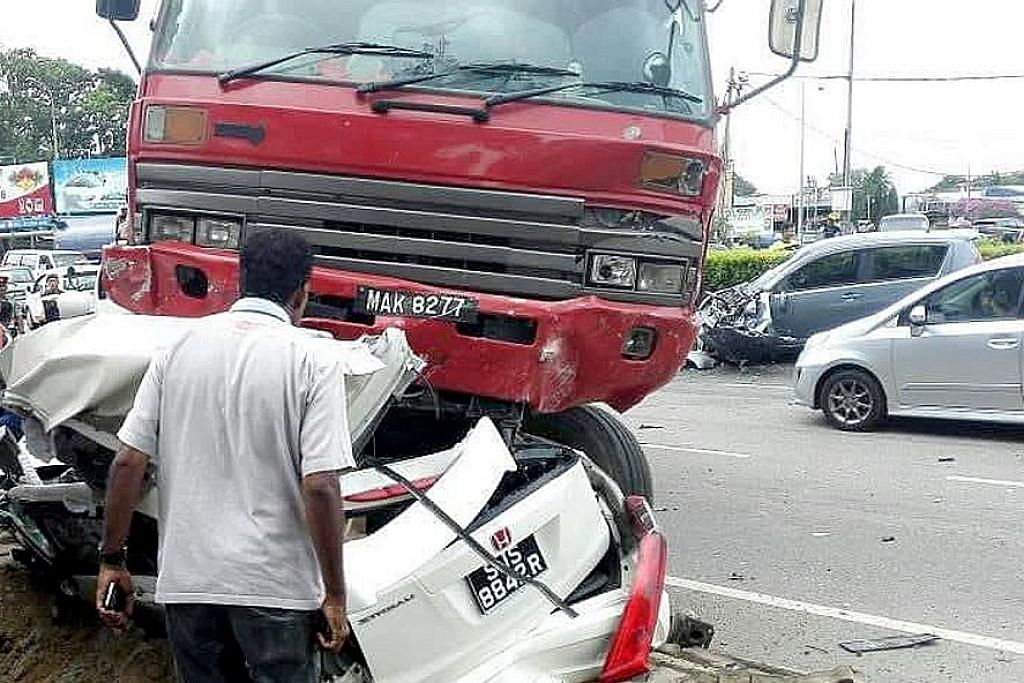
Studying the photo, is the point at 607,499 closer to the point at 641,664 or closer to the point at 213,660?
the point at 641,664

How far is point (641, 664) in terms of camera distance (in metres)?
3.87

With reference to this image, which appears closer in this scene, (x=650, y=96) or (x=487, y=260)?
(x=487, y=260)

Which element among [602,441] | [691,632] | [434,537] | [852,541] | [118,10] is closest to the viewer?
[434,537]

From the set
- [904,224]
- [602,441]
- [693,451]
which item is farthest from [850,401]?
[904,224]

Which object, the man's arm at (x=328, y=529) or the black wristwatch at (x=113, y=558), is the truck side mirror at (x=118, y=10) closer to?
the black wristwatch at (x=113, y=558)

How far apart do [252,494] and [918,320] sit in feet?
30.6

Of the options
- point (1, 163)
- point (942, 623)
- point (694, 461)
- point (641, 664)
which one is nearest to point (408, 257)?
point (641, 664)

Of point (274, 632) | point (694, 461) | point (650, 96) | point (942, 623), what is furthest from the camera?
point (694, 461)

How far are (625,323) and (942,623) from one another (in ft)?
7.17

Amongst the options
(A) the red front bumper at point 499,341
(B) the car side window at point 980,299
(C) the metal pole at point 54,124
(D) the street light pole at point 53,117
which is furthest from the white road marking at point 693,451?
(C) the metal pole at point 54,124

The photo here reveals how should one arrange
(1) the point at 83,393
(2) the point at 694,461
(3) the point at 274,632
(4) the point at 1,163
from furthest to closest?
(4) the point at 1,163, (2) the point at 694,461, (1) the point at 83,393, (3) the point at 274,632

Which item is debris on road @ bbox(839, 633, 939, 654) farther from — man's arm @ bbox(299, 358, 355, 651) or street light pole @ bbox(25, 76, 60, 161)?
street light pole @ bbox(25, 76, 60, 161)

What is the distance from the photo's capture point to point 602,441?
617 centimetres

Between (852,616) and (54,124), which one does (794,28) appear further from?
(54,124)
